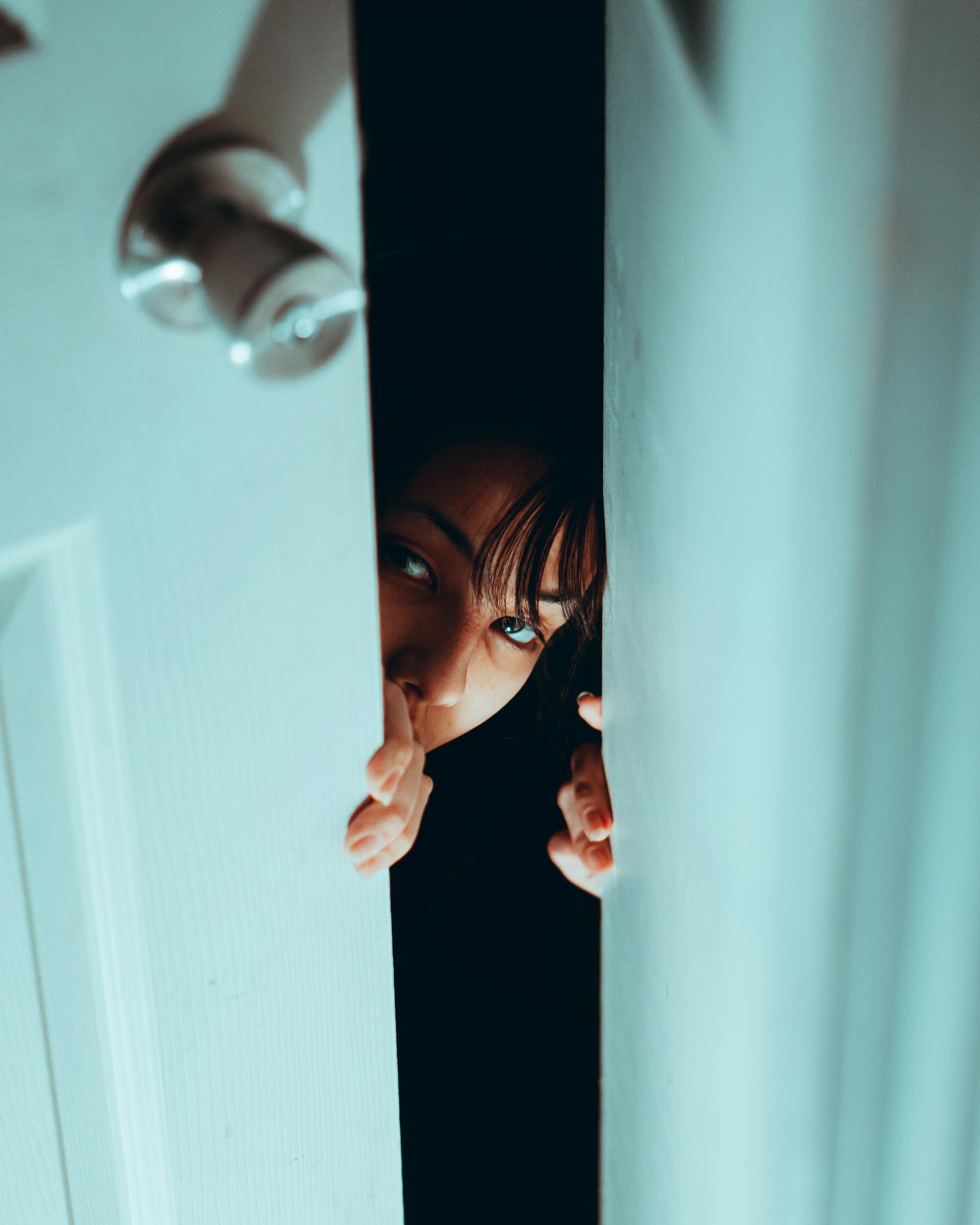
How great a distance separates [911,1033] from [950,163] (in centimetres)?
32

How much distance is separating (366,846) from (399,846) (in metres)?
0.08

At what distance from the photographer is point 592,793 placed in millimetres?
798

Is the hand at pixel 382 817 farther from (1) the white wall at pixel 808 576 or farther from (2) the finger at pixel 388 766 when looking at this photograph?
(1) the white wall at pixel 808 576

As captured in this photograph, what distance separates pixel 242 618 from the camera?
1.35ft

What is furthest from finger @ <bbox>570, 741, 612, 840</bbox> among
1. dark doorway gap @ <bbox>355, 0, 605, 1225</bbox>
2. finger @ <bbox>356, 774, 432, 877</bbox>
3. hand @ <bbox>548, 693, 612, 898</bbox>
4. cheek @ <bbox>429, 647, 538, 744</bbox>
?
dark doorway gap @ <bbox>355, 0, 605, 1225</bbox>

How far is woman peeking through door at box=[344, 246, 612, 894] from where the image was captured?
958mm

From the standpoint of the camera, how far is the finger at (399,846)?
50 cm

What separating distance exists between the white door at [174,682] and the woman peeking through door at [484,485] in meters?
0.34

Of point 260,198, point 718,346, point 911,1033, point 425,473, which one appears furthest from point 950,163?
point 425,473

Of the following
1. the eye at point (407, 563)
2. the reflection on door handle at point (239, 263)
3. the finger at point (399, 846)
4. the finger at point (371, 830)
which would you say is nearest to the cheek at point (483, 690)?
the eye at point (407, 563)

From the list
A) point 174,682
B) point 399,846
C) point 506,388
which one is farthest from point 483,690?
point 174,682

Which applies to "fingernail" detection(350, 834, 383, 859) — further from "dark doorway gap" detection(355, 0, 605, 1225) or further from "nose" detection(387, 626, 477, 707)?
"dark doorway gap" detection(355, 0, 605, 1225)

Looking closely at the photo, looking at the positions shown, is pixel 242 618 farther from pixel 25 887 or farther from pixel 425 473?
pixel 425 473

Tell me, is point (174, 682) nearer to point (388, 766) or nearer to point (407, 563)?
point (388, 766)
